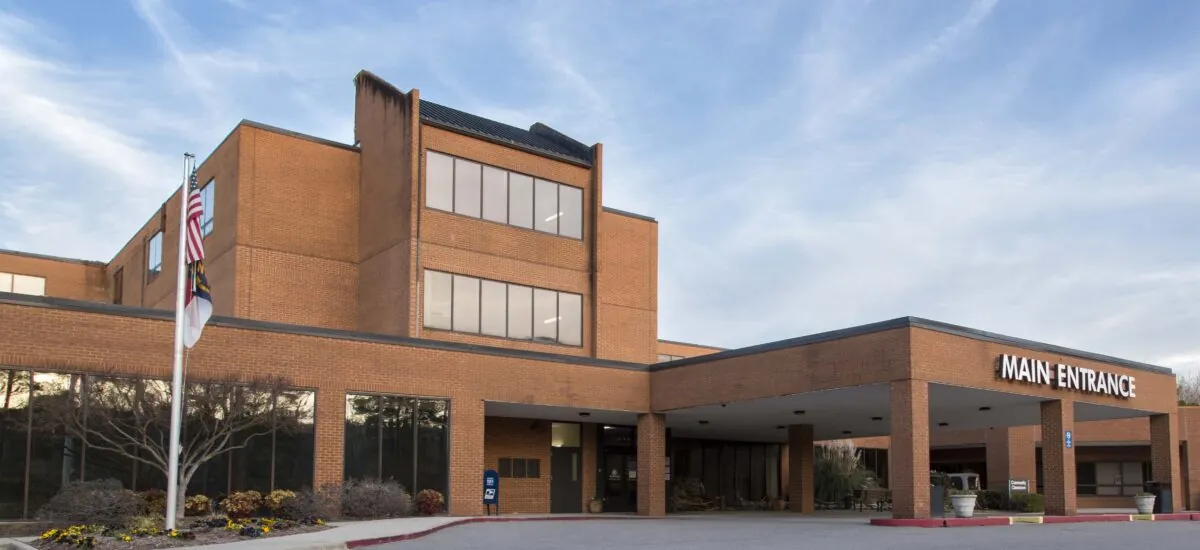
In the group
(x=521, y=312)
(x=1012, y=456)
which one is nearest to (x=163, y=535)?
(x=521, y=312)

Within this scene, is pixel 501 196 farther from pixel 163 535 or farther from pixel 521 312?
pixel 163 535

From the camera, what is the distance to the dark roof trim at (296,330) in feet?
80.2

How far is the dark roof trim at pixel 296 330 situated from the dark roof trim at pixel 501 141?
7966 millimetres

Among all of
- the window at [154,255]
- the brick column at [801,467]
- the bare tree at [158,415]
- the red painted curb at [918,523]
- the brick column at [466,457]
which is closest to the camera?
the bare tree at [158,415]

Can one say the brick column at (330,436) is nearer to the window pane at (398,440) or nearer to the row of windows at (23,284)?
the window pane at (398,440)

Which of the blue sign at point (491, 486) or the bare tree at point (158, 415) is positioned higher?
the bare tree at point (158, 415)

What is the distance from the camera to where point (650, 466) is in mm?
35531

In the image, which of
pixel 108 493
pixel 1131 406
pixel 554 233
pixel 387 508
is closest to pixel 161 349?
pixel 108 493

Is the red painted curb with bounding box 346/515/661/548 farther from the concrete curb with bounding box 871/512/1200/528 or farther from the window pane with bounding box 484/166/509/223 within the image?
the window pane with bounding box 484/166/509/223

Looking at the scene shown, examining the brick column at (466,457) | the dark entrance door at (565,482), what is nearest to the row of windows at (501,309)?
the dark entrance door at (565,482)

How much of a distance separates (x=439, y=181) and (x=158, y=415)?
45.3ft

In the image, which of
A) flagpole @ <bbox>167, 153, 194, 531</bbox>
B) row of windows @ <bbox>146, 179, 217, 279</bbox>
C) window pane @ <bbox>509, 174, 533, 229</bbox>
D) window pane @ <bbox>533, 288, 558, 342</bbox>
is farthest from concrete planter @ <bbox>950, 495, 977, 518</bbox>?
row of windows @ <bbox>146, 179, 217, 279</bbox>

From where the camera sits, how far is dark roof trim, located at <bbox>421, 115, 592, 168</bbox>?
36.2m

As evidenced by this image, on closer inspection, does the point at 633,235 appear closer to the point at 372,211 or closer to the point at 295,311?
the point at 372,211
